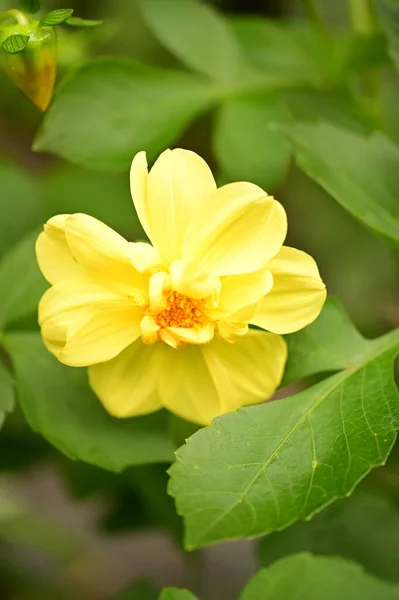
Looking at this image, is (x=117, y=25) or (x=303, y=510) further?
(x=117, y=25)

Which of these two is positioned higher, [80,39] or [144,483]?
[80,39]

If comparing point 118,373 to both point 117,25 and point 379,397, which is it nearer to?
point 379,397

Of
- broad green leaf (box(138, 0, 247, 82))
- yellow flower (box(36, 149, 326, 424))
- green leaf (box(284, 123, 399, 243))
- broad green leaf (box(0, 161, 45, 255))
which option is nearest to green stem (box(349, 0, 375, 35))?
broad green leaf (box(138, 0, 247, 82))

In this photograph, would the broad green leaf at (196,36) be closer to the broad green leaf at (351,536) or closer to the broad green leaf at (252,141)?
the broad green leaf at (252,141)

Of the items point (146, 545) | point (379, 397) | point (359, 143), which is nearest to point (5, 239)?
point (359, 143)

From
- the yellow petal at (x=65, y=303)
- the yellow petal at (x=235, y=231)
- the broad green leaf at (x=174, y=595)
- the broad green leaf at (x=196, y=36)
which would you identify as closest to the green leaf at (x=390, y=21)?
the broad green leaf at (x=196, y=36)

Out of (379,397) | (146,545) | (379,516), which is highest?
(379,397)
